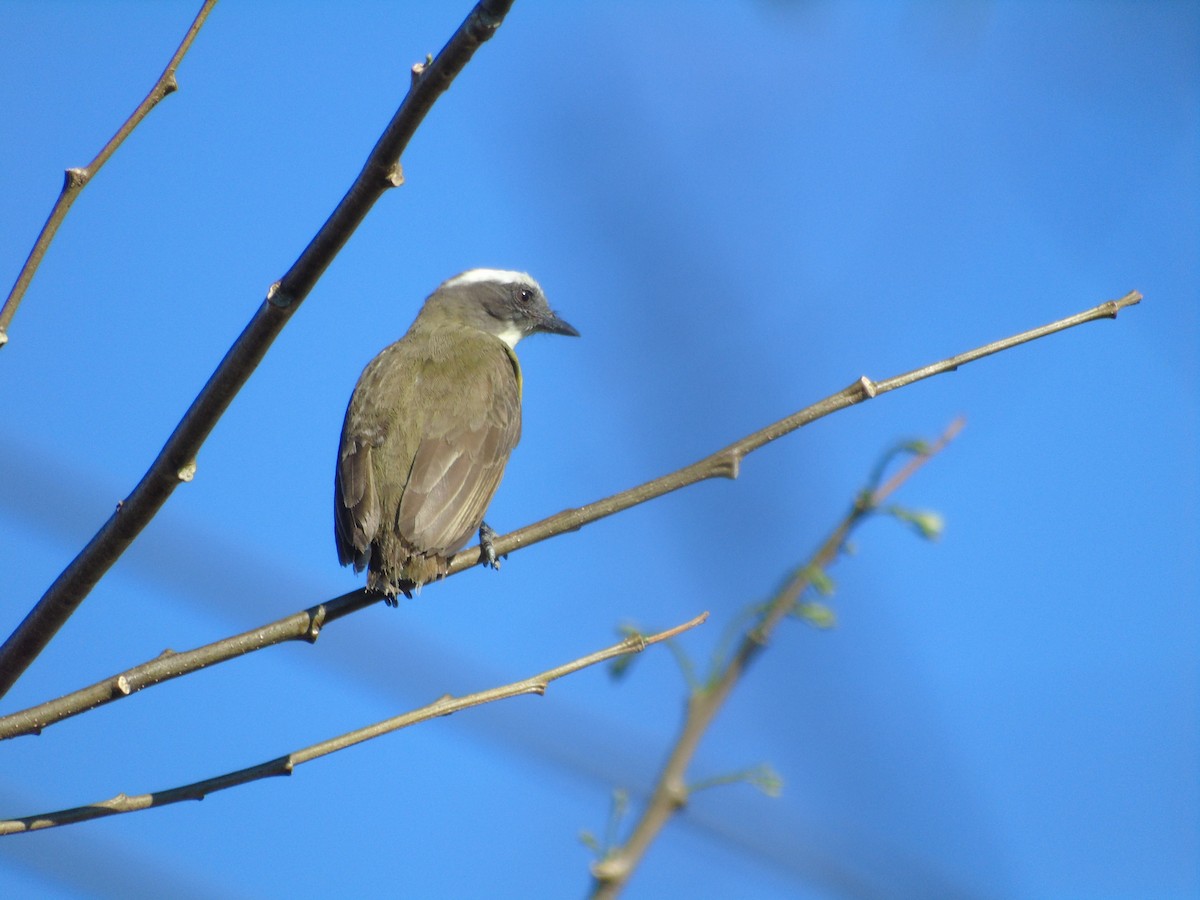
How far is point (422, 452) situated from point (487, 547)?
3.36ft

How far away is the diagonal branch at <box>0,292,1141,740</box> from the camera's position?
9.09 ft

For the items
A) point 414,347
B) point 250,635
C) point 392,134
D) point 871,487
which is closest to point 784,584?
point 871,487

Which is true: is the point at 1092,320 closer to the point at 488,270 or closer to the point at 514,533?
the point at 514,533

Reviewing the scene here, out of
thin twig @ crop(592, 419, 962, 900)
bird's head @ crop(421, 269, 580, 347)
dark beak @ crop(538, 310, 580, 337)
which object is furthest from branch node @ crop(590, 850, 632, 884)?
dark beak @ crop(538, 310, 580, 337)

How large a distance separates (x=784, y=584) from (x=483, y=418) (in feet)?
7.17

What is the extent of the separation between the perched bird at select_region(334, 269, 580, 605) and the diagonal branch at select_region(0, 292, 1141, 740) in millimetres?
832

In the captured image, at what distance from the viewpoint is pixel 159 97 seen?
2756mm

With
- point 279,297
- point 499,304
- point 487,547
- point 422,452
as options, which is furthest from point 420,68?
point 499,304

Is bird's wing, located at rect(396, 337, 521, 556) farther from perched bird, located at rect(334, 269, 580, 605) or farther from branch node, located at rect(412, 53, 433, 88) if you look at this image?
branch node, located at rect(412, 53, 433, 88)

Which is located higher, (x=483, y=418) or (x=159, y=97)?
(x=483, y=418)

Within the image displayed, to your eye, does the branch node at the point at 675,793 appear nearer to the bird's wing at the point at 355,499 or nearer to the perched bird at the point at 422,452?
the perched bird at the point at 422,452

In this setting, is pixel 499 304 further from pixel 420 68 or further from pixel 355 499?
pixel 420 68

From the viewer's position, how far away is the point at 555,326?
25.0 feet

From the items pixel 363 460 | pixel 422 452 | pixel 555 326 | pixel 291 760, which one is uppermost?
pixel 555 326
